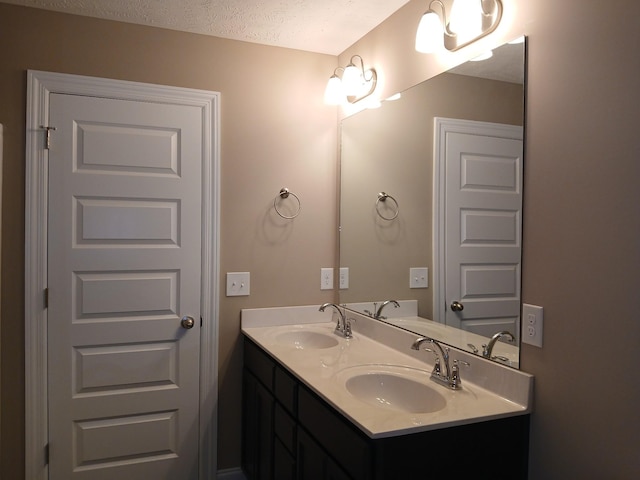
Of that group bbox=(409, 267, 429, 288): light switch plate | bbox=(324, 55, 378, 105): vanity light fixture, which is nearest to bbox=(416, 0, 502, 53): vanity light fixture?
bbox=(324, 55, 378, 105): vanity light fixture

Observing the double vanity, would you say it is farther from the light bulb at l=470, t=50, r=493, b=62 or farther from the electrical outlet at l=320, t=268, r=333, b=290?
the light bulb at l=470, t=50, r=493, b=62

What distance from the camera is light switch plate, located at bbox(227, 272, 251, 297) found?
2.56 meters

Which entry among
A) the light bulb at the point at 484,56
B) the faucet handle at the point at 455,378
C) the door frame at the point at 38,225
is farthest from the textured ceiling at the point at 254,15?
the faucet handle at the point at 455,378

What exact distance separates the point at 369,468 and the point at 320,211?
161 centimetres

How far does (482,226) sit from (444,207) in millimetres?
240

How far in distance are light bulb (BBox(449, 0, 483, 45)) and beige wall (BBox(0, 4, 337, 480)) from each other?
1.09 metres

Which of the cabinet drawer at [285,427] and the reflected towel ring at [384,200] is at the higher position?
the reflected towel ring at [384,200]

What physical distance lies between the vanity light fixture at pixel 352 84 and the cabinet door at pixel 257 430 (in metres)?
1.50

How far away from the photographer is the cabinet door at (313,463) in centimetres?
156

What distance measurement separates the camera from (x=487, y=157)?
169 centimetres

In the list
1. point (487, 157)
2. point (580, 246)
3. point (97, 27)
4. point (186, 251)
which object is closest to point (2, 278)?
point (186, 251)

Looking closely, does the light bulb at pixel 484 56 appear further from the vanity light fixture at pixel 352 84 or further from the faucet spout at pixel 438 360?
the faucet spout at pixel 438 360

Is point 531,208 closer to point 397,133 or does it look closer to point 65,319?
point 397,133

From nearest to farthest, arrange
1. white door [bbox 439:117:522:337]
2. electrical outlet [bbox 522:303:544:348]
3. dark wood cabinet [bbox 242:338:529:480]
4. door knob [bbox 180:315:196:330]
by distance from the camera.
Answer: dark wood cabinet [bbox 242:338:529:480], electrical outlet [bbox 522:303:544:348], white door [bbox 439:117:522:337], door knob [bbox 180:315:196:330]
